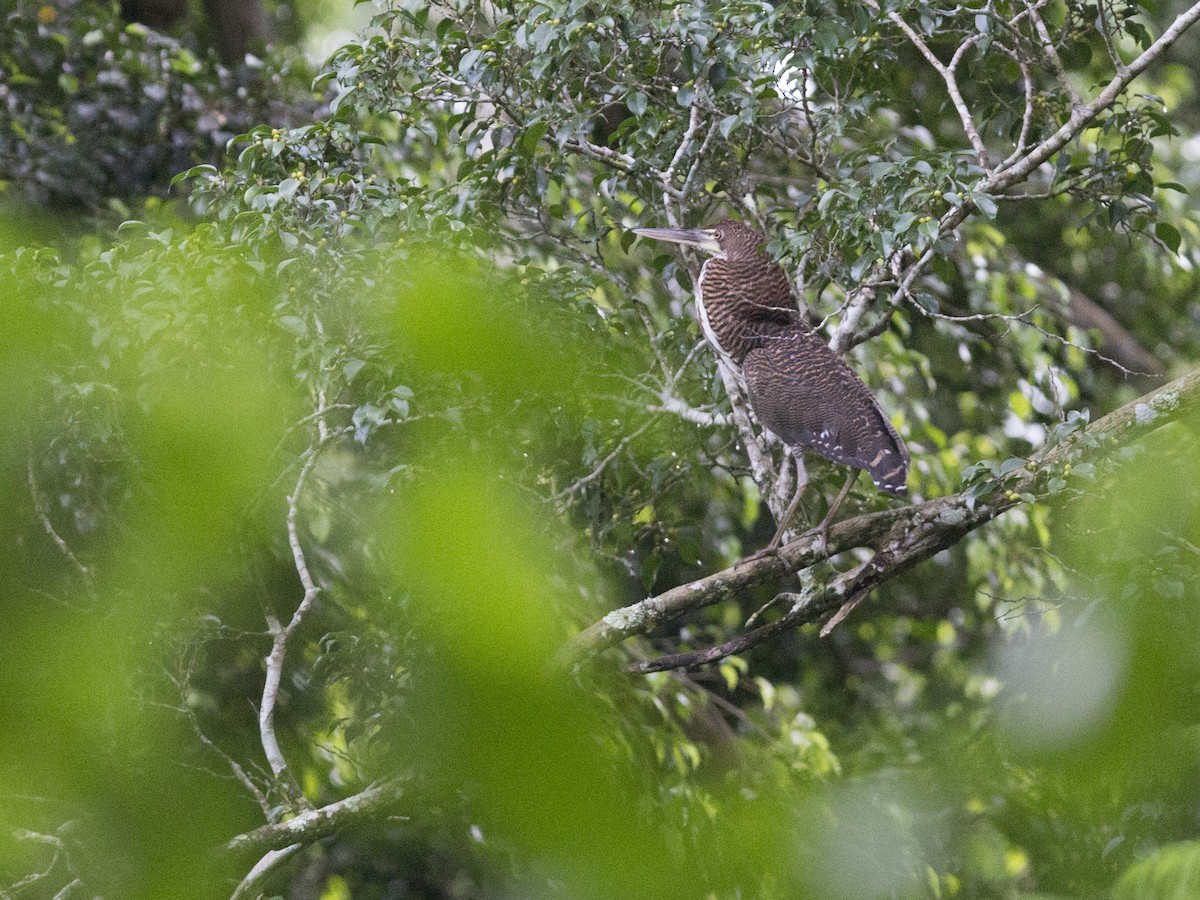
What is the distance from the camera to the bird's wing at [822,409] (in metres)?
2.68

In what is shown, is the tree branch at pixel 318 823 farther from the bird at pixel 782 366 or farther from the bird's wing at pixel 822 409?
the bird's wing at pixel 822 409

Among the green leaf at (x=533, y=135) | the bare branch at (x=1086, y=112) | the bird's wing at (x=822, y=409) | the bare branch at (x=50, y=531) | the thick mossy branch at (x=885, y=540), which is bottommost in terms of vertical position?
the thick mossy branch at (x=885, y=540)

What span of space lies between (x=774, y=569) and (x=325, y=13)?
515 cm

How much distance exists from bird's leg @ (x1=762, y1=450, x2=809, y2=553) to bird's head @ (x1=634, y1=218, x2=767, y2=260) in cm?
48

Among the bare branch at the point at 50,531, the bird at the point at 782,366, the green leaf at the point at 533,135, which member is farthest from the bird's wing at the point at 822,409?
the bare branch at the point at 50,531

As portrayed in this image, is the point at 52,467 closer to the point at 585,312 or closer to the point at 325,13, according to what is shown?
the point at 585,312

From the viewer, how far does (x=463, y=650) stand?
91 cm

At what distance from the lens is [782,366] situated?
2.77 metres

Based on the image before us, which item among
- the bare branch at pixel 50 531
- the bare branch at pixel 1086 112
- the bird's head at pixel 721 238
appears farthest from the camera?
the bird's head at pixel 721 238

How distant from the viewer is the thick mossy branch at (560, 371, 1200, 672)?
236 centimetres

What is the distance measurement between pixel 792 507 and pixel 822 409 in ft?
0.73

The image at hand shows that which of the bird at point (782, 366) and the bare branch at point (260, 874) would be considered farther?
the bird at point (782, 366)

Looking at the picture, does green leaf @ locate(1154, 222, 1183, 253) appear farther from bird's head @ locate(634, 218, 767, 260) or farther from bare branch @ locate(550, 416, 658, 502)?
bare branch @ locate(550, 416, 658, 502)

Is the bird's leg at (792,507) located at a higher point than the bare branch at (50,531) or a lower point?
lower
